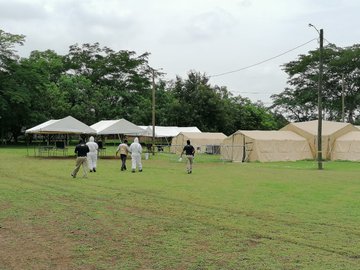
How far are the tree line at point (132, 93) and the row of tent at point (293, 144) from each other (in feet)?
66.4

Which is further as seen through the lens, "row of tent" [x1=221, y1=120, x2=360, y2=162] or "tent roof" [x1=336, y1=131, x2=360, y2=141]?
"tent roof" [x1=336, y1=131, x2=360, y2=141]

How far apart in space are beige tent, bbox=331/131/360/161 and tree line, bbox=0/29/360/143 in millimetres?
20971

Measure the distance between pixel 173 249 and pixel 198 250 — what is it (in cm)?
38

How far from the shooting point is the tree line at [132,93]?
183 feet

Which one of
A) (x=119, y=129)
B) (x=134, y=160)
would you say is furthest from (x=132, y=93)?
(x=134, y=160)

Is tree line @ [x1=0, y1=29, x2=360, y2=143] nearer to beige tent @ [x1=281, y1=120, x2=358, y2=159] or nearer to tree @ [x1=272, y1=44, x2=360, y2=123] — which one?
tree @ [x1=272, y1=44, x2=360, y2=123]

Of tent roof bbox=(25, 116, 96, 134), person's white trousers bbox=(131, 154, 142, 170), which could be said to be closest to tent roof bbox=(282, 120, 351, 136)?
tent roof bbox=(25, 116, 96, 134)

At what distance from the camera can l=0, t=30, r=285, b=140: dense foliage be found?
55750mm

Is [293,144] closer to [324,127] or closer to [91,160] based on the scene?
[324,127]

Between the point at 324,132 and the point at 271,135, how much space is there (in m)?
4.34

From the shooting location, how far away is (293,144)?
122 feet

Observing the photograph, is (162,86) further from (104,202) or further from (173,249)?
(173,249)

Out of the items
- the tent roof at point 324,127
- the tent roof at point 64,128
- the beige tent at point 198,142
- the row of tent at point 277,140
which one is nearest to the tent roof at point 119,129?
the row of tent at point 277,140

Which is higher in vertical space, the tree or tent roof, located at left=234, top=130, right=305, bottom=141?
the tree
